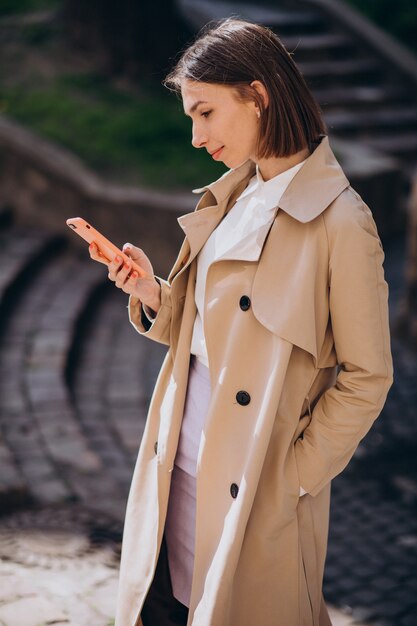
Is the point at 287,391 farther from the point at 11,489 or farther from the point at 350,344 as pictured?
the point at 11,489

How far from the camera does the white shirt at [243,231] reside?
2467 mm

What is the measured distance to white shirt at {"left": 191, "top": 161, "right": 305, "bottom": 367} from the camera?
8.09 feet

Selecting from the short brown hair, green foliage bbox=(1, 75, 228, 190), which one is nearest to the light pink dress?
the short brown hair

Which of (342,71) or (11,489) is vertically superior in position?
(342,71)

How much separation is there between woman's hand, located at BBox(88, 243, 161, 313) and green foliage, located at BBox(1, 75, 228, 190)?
581 cm

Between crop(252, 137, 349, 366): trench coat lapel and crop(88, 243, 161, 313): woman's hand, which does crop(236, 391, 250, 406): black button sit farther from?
crop(88, 243, 161, 313): woman's hand

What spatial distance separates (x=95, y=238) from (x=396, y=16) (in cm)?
1072

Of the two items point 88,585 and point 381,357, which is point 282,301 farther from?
point 88,585

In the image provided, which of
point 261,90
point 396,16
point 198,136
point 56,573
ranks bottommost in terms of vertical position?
point 56,573

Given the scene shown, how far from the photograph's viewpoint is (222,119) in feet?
8.04

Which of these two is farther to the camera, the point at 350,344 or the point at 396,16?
the point at 396,16

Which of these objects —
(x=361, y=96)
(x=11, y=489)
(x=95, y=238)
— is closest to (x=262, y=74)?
(x=95, y=238)

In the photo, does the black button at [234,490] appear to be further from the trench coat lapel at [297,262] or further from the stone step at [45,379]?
the stone step at [45,379]

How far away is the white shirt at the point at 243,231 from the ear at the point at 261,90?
→ 0.62 feet
